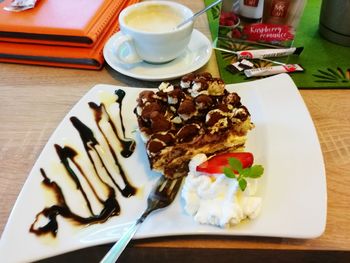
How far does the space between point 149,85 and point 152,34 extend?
5.0 inches

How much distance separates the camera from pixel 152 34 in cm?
81

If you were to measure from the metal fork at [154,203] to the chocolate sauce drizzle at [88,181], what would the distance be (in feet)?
0.14

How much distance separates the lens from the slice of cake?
1.98 feet

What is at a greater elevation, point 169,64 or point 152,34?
point 152,34

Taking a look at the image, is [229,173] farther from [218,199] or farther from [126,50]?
[126,50]

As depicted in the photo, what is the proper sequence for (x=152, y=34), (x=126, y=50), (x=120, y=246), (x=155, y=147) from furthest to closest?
(x=126, y=50), (x=152, y=34), (x=155, y=147), (x=120, y=246)

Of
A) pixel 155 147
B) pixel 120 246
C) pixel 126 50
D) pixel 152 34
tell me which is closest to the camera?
→ pixel 120 246

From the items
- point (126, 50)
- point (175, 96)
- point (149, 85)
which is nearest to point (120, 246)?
point (175, 96)

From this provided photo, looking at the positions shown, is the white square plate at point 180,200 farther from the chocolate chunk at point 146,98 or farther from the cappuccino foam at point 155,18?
the cappuccino foam at point 155,18

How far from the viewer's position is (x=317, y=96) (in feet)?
2.69

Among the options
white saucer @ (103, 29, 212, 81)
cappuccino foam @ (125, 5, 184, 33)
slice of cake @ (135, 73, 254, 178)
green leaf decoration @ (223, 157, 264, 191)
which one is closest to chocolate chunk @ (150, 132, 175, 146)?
slice of cake @ (135, 73, 254, 178)

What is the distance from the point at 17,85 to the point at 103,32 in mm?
280

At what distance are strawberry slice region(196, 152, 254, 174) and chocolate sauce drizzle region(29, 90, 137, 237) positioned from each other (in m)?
0.13

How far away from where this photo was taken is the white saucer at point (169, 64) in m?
0.85
